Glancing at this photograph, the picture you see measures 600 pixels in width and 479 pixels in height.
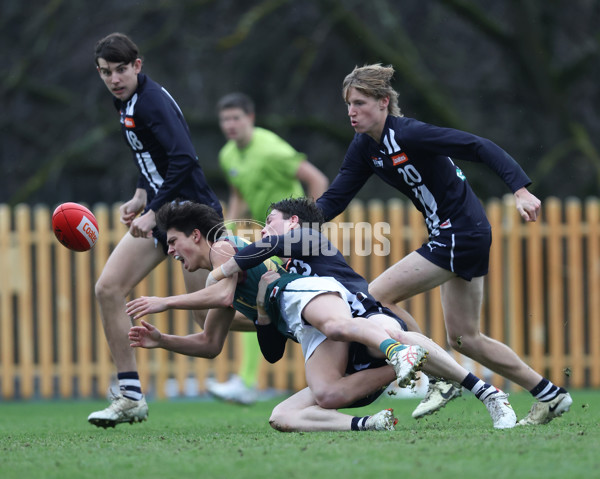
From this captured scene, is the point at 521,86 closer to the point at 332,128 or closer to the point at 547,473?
the point at 332,128

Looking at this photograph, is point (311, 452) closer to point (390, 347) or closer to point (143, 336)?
point (390, 347)

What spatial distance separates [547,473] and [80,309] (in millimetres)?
7622

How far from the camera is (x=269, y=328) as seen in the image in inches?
212

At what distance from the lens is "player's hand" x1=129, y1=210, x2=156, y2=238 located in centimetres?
568

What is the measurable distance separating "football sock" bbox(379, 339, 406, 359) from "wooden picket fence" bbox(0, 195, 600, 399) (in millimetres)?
5478

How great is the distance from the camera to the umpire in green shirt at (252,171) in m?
8.38

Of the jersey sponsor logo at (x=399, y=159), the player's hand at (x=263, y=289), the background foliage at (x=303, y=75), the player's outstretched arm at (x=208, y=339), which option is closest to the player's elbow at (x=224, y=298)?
the player's hand at (x=263, y=289)

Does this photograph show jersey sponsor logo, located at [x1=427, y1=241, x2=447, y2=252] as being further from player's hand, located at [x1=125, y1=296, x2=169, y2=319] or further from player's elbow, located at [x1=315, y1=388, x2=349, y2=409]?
player's hand, located at [x1=125, y1=296, x2=169, y2=319]

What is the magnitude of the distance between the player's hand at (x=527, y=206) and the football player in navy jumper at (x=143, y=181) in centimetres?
201

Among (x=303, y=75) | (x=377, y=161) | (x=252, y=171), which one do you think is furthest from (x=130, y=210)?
(x=303, y=75)

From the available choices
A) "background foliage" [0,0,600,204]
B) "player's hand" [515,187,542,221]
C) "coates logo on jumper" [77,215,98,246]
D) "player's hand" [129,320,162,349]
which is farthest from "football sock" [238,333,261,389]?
"background foliage" [0,0,600,204]

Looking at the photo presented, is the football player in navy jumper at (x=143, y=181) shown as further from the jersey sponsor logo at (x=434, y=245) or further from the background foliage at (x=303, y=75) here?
the background foliage at (x=303, y=75)

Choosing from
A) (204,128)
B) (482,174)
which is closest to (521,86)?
(482,174)

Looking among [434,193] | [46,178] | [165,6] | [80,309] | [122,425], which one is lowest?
[122,425]
